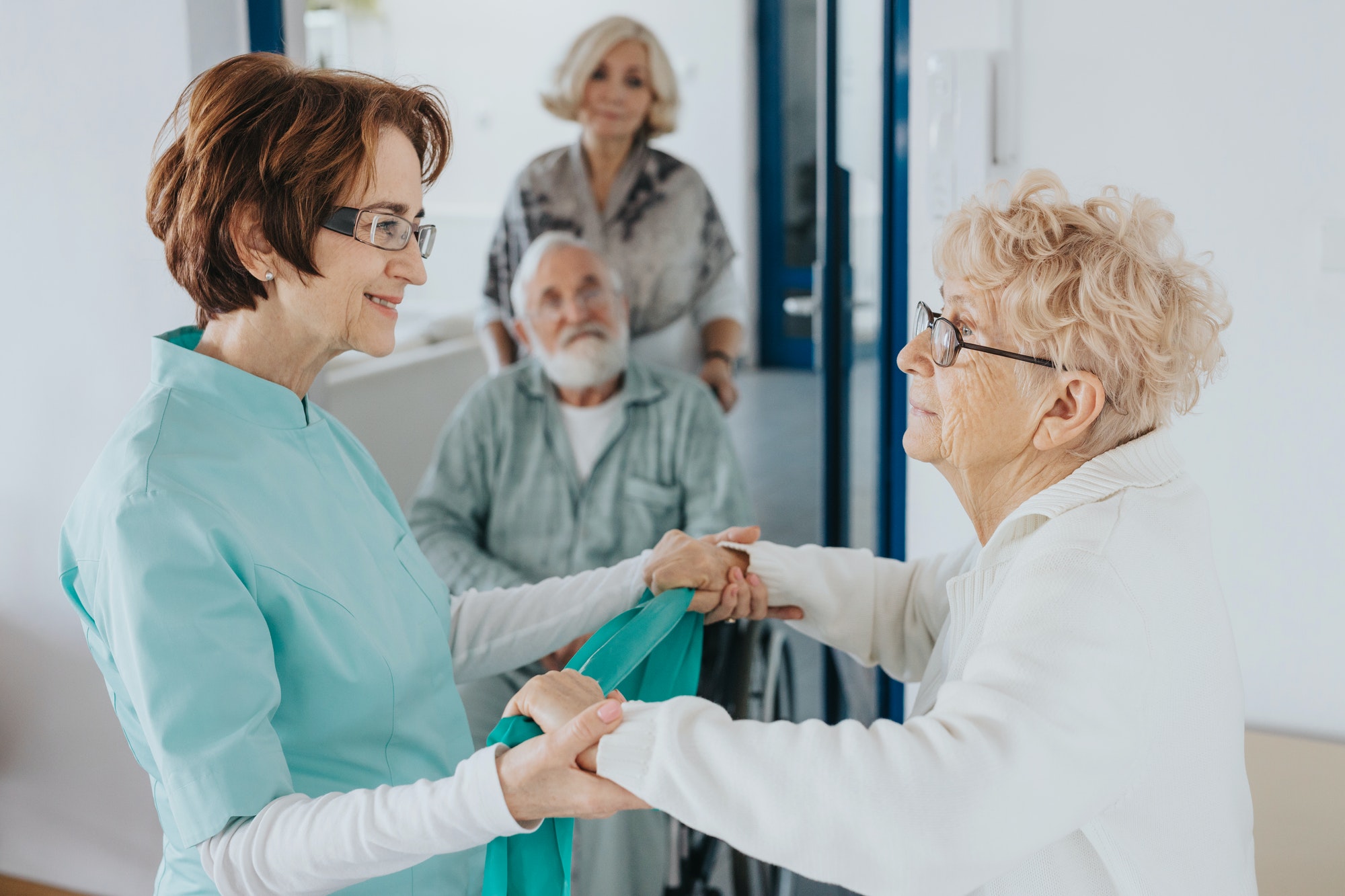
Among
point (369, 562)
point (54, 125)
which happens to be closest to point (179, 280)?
point (369, 562)

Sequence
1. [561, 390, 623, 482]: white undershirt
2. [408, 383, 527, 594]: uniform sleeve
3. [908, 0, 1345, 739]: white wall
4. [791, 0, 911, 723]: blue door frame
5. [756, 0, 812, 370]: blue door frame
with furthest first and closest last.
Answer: [756, 0, 812, 370]: blue door frame
[561, 390, 623, 482]: white undershirt
[408, 383, 527, 594]: uniform sleeve
[791, 0, 911, 723]: blue door frame
[908, 0, 1345, 739]: white wall

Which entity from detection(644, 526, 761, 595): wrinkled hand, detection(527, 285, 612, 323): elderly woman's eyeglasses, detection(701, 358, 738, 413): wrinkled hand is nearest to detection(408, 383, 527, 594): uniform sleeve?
detection(527, 285, 612, 323): elderly woman's eyeglasses

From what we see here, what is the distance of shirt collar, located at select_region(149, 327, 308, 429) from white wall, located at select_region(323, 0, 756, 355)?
238 cm

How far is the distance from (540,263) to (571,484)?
0.56 meters

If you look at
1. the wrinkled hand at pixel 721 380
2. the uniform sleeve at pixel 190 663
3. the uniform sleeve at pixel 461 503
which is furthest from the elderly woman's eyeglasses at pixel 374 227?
the wrinkled hand at pixel 721 380

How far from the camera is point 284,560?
3.62ft

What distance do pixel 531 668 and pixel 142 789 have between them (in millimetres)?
853

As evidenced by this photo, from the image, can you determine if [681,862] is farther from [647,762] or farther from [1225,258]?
[1225,258]

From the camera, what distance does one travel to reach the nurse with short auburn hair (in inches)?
38.4

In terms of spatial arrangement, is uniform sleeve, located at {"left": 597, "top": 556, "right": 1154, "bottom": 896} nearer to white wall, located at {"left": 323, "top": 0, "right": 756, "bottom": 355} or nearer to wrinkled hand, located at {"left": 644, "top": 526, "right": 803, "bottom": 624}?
wrinkled hand, located at {"left": 644, "top": 526, "right": 803, "bottom": 624}

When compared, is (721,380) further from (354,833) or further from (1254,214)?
(354,833)

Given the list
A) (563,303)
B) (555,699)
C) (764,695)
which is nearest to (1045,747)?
(555,699)

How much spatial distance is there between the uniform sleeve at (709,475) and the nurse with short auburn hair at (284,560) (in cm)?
116

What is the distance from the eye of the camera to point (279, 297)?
1.18 m
